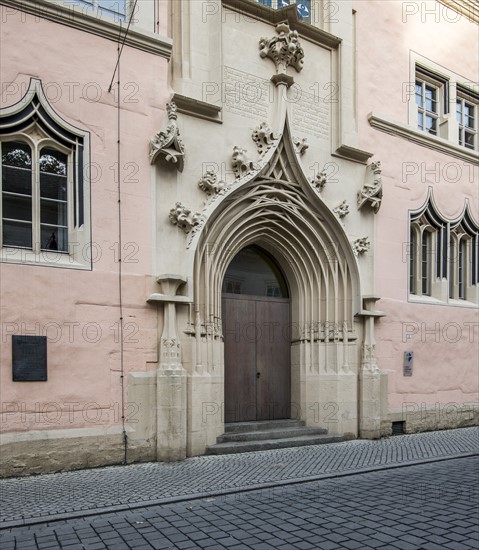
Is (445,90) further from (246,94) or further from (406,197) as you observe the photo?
(246,94)

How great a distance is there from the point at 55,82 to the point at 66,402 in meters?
4.26

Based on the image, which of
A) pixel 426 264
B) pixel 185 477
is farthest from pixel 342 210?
pixel 185 477

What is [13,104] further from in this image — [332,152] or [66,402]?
[332,152]

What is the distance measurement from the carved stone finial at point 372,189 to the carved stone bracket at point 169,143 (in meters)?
3.93

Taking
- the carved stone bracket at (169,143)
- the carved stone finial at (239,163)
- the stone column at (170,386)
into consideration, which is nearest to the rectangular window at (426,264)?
the carved stone finial at (239,163)

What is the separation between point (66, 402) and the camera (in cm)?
702

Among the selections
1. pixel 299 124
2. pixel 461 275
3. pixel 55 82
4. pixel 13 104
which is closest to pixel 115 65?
pixel 55 82

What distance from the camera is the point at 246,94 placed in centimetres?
920

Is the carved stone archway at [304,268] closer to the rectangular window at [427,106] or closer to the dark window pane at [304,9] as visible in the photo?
the dark window pane at [304,9]

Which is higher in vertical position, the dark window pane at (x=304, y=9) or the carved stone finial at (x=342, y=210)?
the dark window pane at (x=304, y=9)

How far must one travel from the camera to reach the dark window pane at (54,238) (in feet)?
24.0

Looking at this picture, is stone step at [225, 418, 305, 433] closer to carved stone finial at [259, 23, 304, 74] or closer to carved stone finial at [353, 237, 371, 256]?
carved stone finial at [353, 237, 371, 256]

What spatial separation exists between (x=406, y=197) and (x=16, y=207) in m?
7.68

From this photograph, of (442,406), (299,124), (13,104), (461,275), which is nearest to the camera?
(13,104)
